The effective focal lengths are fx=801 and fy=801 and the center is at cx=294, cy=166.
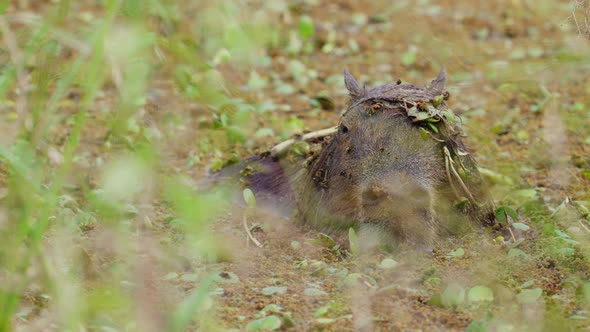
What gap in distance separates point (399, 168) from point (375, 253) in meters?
0.37

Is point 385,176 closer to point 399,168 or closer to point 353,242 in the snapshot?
point 399,168

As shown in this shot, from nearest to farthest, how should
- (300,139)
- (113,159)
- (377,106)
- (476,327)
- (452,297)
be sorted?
(113,159) < (476,327) < (452,297) < (377,106) < (300,139)

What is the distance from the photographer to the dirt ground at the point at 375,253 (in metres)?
2.73

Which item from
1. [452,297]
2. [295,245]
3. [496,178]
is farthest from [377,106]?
[496,178]

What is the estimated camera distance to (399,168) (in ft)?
10.9

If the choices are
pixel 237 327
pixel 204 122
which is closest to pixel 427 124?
pixel 237 327

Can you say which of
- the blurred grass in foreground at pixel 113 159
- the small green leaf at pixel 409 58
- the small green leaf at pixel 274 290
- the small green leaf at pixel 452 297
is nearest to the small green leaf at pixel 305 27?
the small green leaf at pixel 409 58

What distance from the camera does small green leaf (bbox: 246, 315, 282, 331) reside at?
2.66 m

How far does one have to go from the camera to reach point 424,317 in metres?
2.75

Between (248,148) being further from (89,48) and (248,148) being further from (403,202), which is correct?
(89,48)

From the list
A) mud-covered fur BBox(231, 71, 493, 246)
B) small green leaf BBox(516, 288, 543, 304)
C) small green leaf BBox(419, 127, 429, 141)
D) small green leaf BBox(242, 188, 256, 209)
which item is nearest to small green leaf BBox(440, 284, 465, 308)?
small green leaf BBox(516, 288, 543, 304)

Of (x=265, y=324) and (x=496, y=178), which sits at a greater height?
(x=265, y=324)

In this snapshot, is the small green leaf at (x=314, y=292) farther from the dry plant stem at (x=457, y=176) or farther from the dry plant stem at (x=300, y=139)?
the dry plant stem at (x=300, y=139)

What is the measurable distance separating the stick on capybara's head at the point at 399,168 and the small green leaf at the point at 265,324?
31.7 inches
